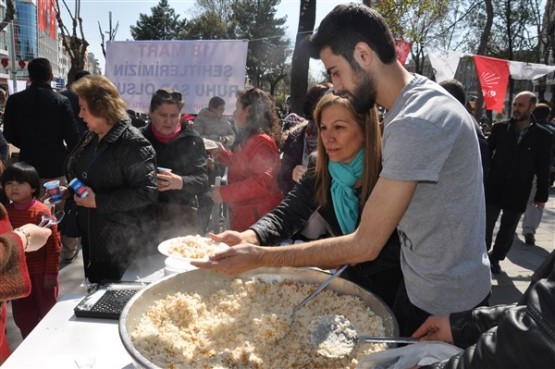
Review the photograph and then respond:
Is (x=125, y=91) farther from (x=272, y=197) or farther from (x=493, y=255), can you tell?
(x=493, y=255)

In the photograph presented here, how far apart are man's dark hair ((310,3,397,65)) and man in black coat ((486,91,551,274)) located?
13.2 feet

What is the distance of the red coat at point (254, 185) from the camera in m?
3.33

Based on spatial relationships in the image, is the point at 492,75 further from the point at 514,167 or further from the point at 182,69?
the point at 182,69

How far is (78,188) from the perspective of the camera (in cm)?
241

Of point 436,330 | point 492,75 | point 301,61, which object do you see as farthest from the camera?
point 492,75

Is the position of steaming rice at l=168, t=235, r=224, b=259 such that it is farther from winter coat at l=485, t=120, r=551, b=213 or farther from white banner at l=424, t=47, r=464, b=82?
white banner at l=424, t=47, r=464, b=82

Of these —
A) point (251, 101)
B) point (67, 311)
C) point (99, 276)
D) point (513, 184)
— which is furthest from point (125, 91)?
point (513, 184)

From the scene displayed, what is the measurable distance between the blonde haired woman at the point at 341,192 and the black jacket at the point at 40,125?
352 centimetres

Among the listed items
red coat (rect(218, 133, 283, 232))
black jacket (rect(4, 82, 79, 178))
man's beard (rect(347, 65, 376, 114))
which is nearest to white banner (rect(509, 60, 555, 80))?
red coat (rect(218, 133, 283, 232))

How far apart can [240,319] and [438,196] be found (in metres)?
0.76

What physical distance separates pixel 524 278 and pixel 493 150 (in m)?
1.54

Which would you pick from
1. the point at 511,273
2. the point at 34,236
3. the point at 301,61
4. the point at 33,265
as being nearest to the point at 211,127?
the point at 301,61

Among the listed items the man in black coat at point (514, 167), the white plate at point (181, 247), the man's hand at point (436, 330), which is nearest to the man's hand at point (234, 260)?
the white plate at point (181, 247)

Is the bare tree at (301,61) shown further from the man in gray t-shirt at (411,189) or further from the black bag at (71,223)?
→ the man in gray t-shirt at (411,189)
